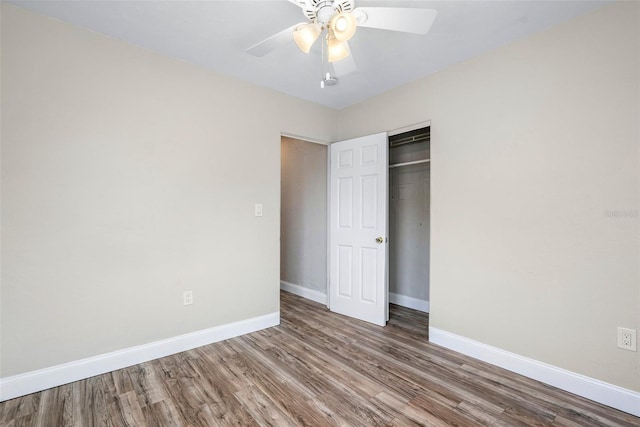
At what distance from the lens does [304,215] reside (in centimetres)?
426

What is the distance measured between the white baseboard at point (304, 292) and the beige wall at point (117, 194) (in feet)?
3.42

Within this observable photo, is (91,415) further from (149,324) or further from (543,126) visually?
(543,126)

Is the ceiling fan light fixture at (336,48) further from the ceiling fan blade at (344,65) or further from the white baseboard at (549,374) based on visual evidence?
the white baseboard at (549,374)

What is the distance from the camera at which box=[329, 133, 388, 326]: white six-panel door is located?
320 cm

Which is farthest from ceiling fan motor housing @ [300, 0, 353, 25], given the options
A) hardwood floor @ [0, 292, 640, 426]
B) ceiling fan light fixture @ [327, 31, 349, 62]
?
hardwood floor @ [0, 292, 640, 426]

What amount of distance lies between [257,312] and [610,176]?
3.04m

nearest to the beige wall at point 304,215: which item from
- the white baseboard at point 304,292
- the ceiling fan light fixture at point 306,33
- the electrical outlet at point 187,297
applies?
the white baseboard at point 304,292

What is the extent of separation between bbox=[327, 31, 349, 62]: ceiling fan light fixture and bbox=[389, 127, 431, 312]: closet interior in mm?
1931

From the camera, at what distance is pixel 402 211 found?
12.8 ft

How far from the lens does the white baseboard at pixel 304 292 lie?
3.98 m

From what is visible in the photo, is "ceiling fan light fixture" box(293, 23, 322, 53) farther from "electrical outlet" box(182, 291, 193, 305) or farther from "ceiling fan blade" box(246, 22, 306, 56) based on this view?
"electrical outlet" box(182, 291, 193, 305)

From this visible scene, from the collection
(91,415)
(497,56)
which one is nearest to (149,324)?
(91,415)

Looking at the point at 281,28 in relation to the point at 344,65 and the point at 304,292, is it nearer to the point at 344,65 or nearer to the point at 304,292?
the point at 344,65

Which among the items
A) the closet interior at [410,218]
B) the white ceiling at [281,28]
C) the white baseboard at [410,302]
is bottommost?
the white baseboard at [410,302]
